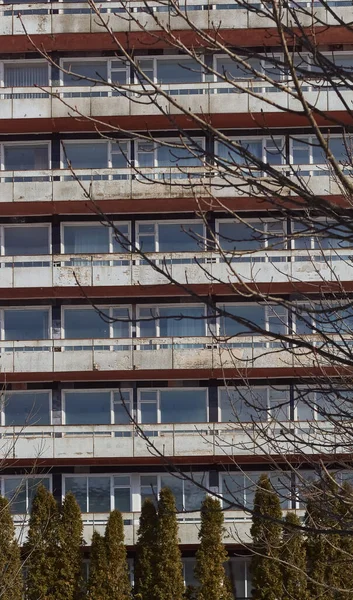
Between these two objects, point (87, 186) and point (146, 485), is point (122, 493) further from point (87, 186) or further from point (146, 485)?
point (87, 186)

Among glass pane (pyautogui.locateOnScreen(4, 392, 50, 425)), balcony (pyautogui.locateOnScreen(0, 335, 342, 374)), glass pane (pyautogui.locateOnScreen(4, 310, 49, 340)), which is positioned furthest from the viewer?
glass pane (pyautogui.locateOnScreen(4, 310, 49, 340))

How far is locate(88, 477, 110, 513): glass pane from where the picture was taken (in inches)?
1265

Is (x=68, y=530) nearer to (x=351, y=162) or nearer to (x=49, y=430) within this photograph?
(x=49, y=430)

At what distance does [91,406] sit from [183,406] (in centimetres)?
259

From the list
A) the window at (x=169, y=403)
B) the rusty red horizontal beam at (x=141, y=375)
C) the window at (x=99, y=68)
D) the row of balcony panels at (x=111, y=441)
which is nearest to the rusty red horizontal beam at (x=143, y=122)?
the window at (x=99, y=68)

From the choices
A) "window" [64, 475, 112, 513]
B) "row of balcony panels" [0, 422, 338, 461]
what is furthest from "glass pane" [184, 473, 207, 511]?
"window" [64, 475, 112, 513]

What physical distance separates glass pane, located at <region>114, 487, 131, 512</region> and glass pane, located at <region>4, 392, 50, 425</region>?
278 cm

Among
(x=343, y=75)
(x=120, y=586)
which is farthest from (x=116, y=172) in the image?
(x=343, y=75)

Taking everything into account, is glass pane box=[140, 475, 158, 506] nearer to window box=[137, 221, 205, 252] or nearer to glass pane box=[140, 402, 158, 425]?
glass pane box=[140, 402, 158, 425]

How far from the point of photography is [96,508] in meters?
32.1

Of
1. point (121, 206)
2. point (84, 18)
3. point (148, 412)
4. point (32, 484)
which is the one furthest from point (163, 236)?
point (32, 484)

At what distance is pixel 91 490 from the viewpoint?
3234 cm

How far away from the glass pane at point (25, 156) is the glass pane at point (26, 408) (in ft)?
21.5

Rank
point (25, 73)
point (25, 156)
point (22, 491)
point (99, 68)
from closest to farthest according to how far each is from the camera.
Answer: point (22, 491)
point (25, 156)
point (25, 73)
point (99, 68)
